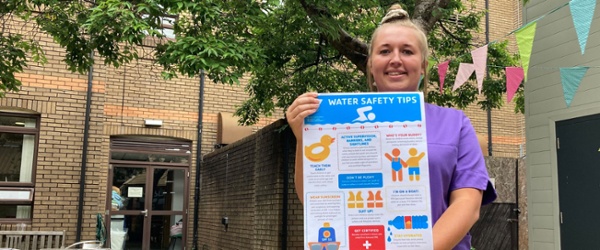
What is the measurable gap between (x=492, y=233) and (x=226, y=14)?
631 cm

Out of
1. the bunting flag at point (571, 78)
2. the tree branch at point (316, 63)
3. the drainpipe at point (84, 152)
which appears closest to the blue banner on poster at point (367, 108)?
the bunting flag at point (571, 78)

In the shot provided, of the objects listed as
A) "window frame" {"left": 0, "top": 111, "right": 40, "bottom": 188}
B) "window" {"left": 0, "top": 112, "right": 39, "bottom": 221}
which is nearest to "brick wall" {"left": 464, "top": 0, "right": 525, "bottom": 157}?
"window frame" {"left": 0, "top": 111, "right": 40, "bottom": 188}

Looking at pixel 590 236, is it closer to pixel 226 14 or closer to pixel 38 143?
pixel 226 14

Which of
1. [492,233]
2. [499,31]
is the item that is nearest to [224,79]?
[492,233]

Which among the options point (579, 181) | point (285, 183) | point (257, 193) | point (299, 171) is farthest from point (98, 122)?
point (299, 171)

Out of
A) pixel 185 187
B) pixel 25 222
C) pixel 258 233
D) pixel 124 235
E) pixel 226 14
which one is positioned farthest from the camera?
pixel 185 187

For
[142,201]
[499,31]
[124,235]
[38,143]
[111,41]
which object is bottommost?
[124,235]

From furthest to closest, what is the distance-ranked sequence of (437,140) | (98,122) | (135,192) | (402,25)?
1. (135,192)
2. (98,122)
3. (402,25)
4. (437,140)

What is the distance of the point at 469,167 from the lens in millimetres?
1505

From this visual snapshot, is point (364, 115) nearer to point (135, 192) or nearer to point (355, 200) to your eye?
point (355, 200)

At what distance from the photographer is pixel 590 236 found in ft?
19.6

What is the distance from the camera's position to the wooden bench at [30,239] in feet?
28.9

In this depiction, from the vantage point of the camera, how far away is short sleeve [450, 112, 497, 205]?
150 cm

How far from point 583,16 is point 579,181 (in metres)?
2.07
